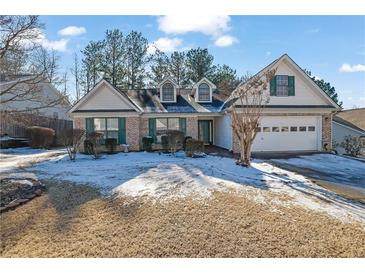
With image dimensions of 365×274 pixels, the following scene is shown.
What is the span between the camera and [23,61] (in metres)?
10.3

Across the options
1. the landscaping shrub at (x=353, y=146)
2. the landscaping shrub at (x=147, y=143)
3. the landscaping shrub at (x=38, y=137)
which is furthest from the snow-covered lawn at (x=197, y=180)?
the landscaping shrub at (x=353, y=146)

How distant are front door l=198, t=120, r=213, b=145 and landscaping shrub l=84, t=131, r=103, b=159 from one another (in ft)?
23.8

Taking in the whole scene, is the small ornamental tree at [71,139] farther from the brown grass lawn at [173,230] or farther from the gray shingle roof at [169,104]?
the brown grass lawn at [173,230]

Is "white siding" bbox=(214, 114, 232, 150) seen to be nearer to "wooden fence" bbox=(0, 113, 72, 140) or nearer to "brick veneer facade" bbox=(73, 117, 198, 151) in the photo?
"brick veneer facade" bbox=(73, 117, 198, 151)

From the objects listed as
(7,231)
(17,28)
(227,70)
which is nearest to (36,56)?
(17,28)

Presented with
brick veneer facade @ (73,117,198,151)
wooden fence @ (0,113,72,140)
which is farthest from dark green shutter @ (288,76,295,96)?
wooden fence @ (0,113,72,140)

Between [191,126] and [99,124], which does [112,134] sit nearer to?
[99,124]

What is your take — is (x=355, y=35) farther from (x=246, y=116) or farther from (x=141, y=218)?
(x=141, y=218)

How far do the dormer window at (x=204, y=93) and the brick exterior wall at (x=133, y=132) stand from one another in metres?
4.85

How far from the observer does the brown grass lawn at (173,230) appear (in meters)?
5.13

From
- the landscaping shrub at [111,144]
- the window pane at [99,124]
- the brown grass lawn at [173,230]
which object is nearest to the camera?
the brown grass lawn at [173,230]
